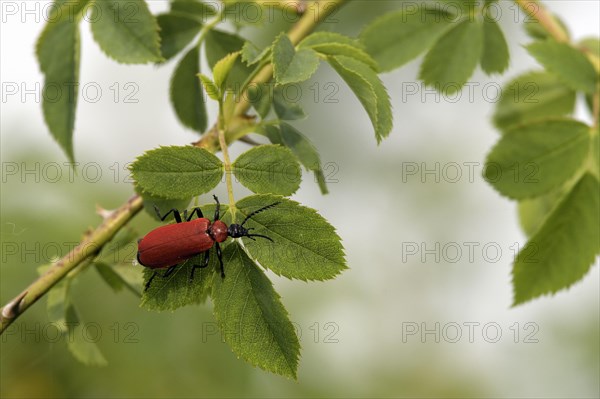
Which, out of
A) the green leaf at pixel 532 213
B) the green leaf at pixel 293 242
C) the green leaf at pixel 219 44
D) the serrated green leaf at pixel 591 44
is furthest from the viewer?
the green leaf at pixel 532 213

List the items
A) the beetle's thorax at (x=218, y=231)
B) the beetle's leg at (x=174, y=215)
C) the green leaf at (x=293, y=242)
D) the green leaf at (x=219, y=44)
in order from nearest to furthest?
the green leaf at (x=293, y=242), the beetle's thorax at (x=218, y=231), the beetle's leg at (x=174, y=215), the green leaf at (x=219, y=44)

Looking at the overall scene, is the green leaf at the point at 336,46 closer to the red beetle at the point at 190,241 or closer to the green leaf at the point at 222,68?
the green leaf at the point at 222,68

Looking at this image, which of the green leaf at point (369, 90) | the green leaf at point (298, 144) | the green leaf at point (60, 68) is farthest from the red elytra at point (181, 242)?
the green leaf at point (60, 68)

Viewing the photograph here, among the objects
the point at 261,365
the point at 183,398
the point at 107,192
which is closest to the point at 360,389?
the point at 183,398

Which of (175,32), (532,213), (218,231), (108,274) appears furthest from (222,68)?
(532,213)

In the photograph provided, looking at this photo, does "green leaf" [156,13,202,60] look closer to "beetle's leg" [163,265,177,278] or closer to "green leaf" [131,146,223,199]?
"green leaf" [131,146,223,199]

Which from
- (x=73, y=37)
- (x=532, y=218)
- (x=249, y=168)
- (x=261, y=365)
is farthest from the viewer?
(x=532, y=218)

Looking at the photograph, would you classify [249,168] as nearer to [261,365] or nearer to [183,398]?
[261,365]

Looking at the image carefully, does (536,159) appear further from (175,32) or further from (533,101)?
(175,32)
